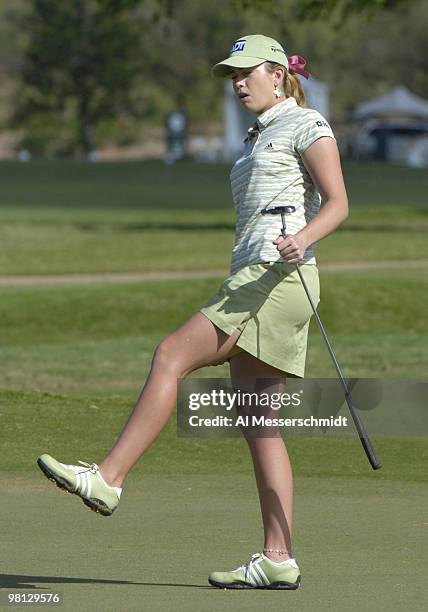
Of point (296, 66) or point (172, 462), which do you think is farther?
point (172, 462)

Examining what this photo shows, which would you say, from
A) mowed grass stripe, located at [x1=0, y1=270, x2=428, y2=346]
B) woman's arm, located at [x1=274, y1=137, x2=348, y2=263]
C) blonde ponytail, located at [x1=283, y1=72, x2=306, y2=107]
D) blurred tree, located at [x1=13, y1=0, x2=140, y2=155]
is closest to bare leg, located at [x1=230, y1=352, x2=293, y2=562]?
woman's arm, located at [x1=274, y1=137, x2=348, y2=263]

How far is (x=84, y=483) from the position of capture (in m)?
5.21

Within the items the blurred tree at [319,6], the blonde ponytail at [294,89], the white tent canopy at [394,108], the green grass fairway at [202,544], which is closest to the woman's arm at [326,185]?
the blonde ponytail at [294,89]

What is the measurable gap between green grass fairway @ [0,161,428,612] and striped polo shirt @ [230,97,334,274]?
109 cm

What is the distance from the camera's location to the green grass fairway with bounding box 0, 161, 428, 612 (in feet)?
17.4

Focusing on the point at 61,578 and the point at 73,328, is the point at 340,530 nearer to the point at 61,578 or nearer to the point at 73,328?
the point at 61,578

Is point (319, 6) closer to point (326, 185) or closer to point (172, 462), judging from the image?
point (172, 462)

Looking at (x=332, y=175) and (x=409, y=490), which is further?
(x=409, y=490)

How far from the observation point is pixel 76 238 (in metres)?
28.1

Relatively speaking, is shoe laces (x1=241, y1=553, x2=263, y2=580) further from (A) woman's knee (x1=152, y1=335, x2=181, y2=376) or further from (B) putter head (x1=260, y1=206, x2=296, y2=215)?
(B) putter head (x1=260, y1=206, x2=296, y2=215)

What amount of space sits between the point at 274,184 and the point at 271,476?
96cm

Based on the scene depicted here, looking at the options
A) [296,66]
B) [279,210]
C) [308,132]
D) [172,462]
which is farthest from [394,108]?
[279,210]

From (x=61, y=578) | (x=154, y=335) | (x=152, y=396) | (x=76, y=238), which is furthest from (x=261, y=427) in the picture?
(x=76, y=238)

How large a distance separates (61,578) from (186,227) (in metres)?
26.3
